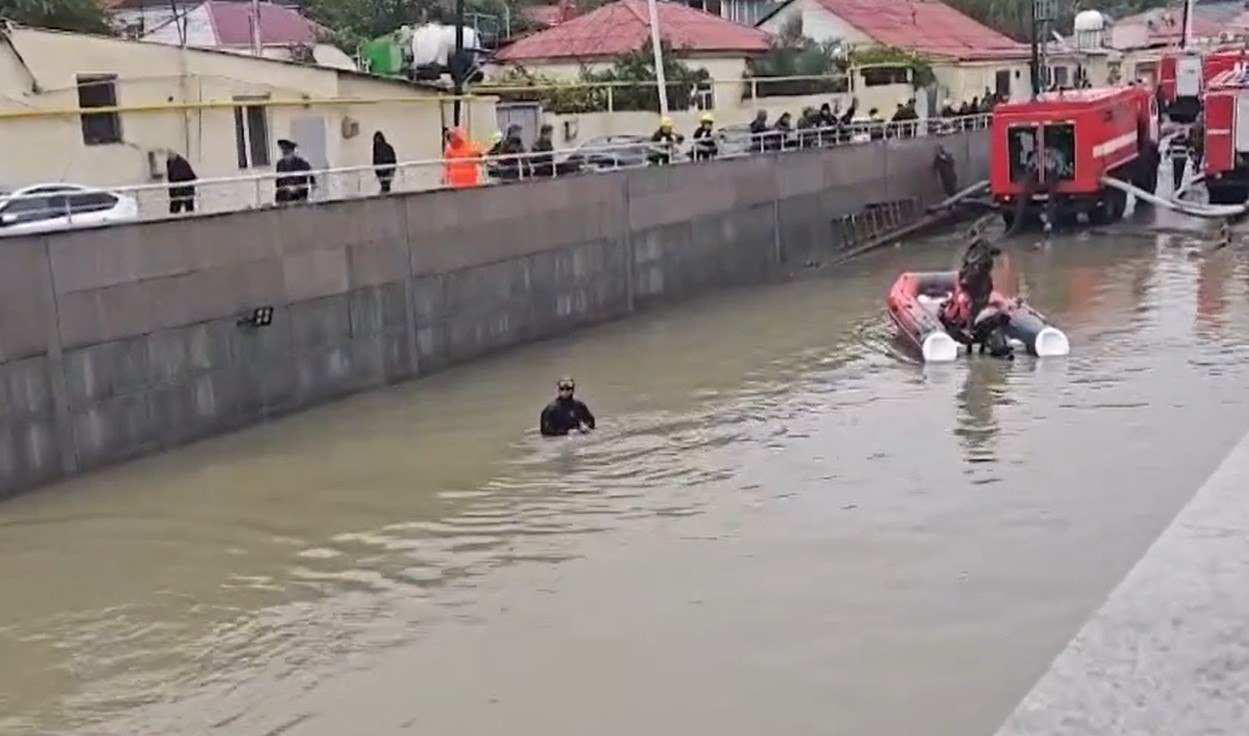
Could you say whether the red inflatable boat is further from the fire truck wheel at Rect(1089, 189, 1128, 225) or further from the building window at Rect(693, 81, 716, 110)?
the building window at Rect(693, 81, 716, 110)

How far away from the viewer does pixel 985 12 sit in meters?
74.6

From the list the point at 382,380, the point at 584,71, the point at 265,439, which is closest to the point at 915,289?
the point at 382,380

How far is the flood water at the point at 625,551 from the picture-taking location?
30.9 feet

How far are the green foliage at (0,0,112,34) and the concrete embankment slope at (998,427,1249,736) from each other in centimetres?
3298

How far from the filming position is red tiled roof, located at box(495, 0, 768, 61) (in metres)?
43.7

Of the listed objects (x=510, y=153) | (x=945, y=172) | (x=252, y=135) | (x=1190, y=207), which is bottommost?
(x=1190, y=207)

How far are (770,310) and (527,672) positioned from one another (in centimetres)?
1716

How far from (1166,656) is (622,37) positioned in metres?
41.5

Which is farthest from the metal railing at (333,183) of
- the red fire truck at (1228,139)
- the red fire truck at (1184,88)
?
the red fire truck at (1184,88)

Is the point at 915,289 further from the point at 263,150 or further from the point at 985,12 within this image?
the point at 985,12

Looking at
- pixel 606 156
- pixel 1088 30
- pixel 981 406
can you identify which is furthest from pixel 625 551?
pixel 1088 30

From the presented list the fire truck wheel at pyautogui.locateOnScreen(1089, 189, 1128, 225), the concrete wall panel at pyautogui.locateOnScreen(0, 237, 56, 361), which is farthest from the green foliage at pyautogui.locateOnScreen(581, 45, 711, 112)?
the concrete wall panel at pyautogui.locateOnScreen(0, 237, 56, 361)

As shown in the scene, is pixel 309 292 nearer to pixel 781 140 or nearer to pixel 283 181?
pixel 283 181

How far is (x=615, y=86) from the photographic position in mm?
Result: 37500
